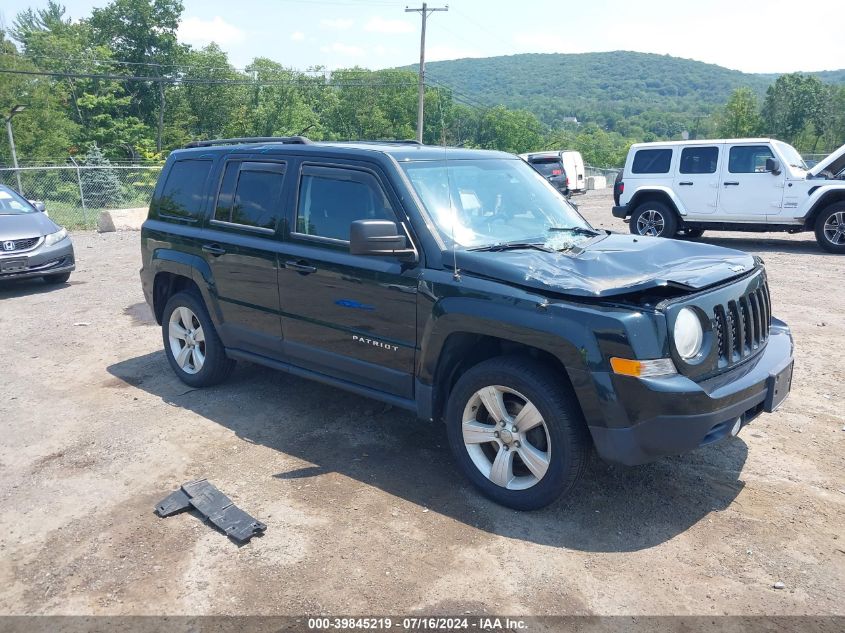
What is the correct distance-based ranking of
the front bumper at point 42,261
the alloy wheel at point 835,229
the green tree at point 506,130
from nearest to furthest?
the front bumper at point 42,261
the alloy wheel at point 835,229
the green tree at point 506,130

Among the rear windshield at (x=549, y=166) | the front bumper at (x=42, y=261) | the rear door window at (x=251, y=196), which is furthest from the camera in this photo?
the rear windshield at (x=549, y=166)

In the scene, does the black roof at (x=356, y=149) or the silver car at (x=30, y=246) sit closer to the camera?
the black roof at (x=356, y=149)

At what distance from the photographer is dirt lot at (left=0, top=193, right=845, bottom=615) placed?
310 cm

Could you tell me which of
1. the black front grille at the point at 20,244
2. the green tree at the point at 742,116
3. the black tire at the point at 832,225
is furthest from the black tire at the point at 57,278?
the green tree at the point at 742,116

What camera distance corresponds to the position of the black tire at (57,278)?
10.7 metres

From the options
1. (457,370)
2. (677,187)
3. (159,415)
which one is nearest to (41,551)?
(159,415)

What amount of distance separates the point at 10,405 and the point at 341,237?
3356mm

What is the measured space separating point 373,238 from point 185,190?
2675 mm

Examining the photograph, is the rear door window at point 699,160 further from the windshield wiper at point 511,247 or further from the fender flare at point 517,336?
the fender flare at point 517,336

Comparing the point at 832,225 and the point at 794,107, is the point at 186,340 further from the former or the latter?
the point at 794,107

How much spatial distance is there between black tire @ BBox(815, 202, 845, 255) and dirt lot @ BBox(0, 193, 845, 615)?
7783mm

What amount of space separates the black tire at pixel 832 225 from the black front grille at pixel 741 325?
9.94 m

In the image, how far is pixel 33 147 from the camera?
4453 centimetres

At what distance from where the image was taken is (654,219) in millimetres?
14078
